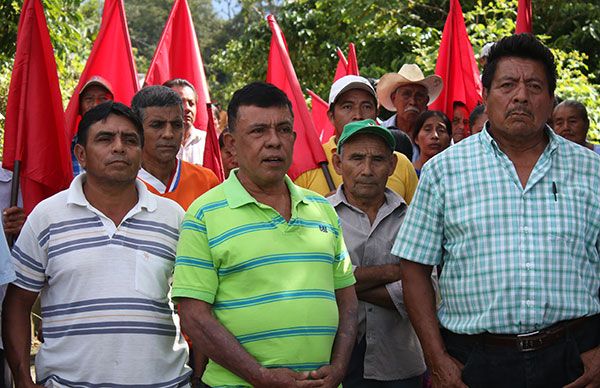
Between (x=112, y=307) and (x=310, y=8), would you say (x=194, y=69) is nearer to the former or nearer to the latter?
(x=112, y=307)

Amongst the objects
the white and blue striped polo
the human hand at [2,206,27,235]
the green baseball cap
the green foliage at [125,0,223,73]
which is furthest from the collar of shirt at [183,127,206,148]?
the green foliage at [125,0,223,73]

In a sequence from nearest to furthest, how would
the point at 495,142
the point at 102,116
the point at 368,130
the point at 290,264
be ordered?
1. the point at 290,264
2. the point at 495,142
3. the point at 102,116
4. the point at 368,130

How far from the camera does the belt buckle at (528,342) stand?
3.47 m

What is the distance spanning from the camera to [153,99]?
4.86 m

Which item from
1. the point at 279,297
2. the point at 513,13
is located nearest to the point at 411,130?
the point at 279,297

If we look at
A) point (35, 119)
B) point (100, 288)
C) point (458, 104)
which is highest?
point (35, 119)

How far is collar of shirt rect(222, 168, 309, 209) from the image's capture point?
3457mm

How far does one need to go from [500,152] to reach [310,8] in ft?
43.2

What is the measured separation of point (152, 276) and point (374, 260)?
1125 mm

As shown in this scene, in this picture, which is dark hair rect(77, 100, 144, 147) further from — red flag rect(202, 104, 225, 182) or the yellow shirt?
red flag rect(202, 104, 225, 182)

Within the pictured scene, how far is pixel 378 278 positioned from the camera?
4.14 m

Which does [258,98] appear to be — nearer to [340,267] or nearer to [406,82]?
[340,267]

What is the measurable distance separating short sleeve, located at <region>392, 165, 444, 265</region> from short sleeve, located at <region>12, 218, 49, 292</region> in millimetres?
1489

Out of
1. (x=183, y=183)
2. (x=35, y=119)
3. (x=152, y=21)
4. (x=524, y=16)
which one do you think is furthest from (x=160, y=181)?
(x=152, y=21)
